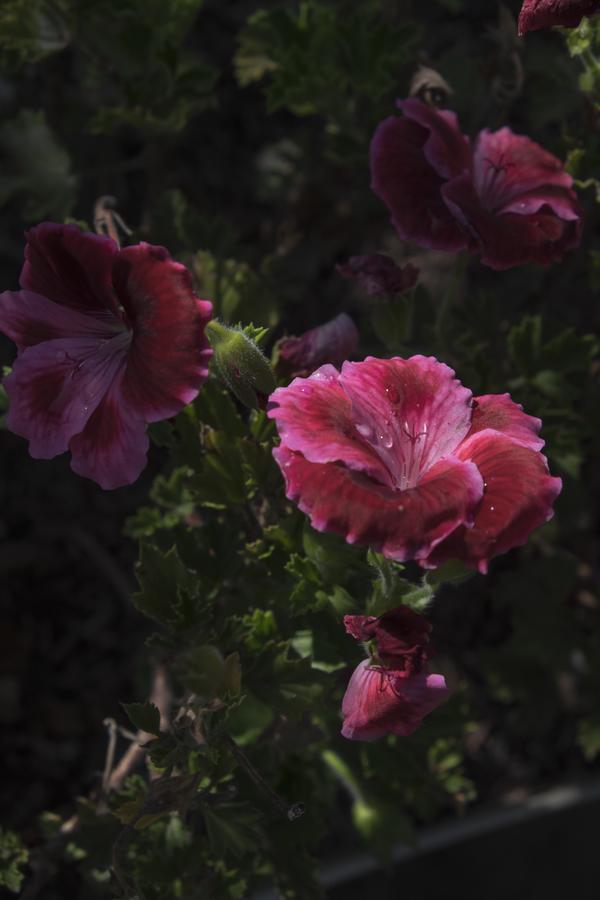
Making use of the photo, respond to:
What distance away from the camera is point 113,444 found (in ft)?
4.57

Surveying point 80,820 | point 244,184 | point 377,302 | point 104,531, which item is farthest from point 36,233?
point 244,184

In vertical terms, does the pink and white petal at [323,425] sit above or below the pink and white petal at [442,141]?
below

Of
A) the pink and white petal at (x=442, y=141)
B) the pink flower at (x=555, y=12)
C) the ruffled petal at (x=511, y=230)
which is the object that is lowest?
the ruffled petal at (x=511, y=230)

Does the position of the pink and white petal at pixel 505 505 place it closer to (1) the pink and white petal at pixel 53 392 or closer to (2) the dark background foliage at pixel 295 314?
(2) the dark background foliage at pixel 295 314

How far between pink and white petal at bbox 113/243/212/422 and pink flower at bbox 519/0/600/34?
627 millimetres

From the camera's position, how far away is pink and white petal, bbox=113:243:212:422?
4.41ft

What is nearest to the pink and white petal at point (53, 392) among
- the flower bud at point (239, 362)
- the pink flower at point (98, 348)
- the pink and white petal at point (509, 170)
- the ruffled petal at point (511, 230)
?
the pink flower at point (98, 348)

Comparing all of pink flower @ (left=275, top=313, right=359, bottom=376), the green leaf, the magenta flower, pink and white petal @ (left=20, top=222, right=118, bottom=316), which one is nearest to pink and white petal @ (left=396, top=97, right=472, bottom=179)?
pink flower @ (left=275, top=313, right=359, bottom=376)

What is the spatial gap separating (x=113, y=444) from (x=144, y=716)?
36 cm

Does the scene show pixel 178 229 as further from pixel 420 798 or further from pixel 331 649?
pixel 420 798

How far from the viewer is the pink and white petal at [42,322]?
1423 millimetres

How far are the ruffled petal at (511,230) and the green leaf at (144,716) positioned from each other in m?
0.80

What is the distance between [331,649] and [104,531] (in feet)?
4.54

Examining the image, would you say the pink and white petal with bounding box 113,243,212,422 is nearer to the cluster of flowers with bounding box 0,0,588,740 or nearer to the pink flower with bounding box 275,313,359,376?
the cluster of flowers with bounding box 0,0,588,740
